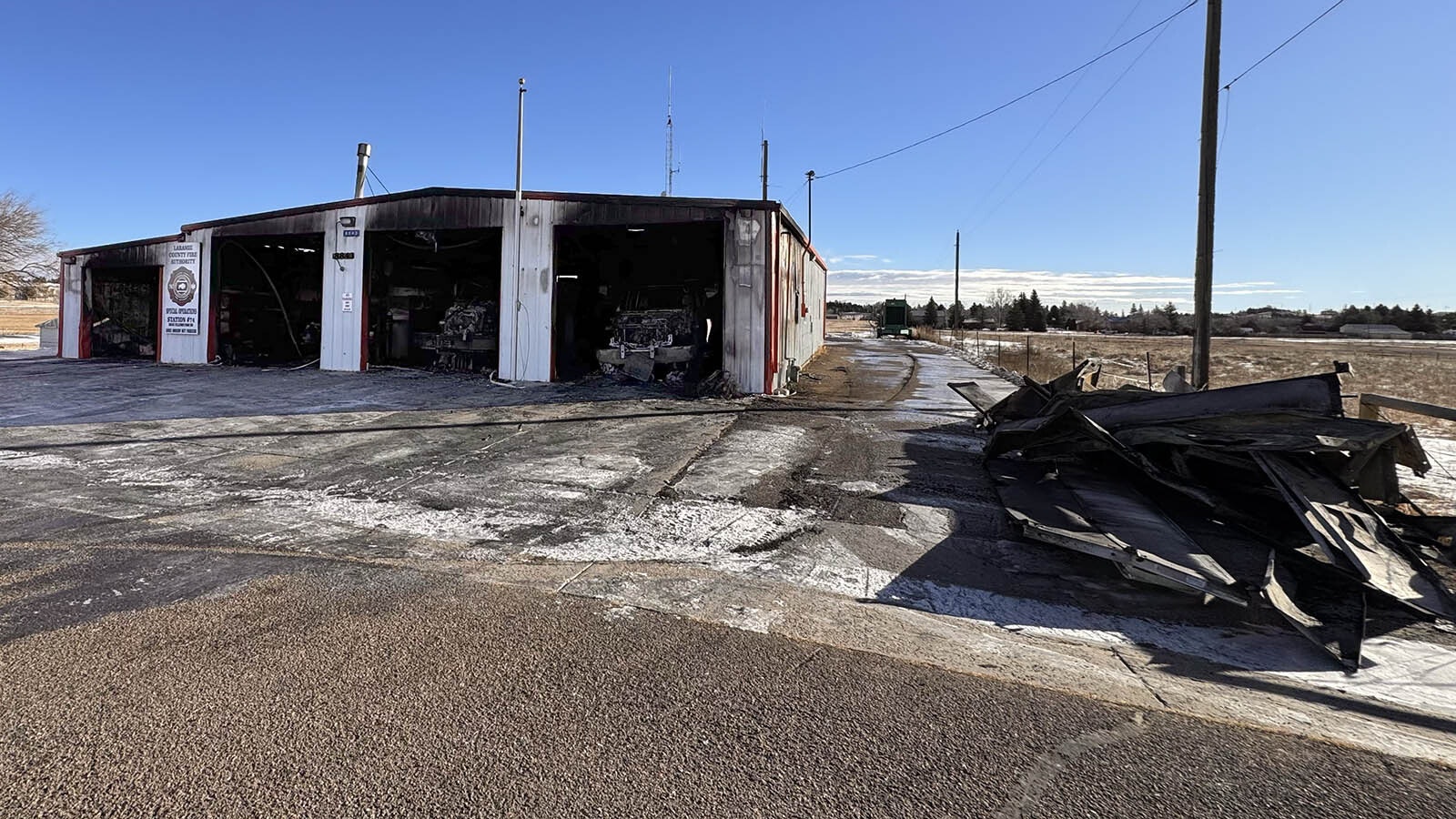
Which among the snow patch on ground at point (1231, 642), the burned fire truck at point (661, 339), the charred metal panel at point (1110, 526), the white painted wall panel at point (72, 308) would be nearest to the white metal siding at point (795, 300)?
the burned fire truck at point (661, 339)

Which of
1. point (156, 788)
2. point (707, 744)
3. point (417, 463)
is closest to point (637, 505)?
point (417, 463)

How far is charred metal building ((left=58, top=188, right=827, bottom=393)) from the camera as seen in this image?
48.3 feet

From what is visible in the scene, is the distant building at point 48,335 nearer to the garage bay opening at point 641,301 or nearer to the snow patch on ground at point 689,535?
the garage bay opening at point 641,301

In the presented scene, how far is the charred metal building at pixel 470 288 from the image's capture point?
14.7 meters

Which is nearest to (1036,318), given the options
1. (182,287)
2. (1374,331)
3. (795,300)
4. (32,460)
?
(1374,331)

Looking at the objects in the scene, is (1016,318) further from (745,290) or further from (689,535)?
(689,535)

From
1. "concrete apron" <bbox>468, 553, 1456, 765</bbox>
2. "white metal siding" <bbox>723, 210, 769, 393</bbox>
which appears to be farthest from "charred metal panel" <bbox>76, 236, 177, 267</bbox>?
"concrete apron" <bbox>468, 553, 1456, 765</bbox>

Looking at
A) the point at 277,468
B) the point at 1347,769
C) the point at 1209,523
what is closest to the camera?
the point at 1347,769

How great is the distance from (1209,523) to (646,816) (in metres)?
5.66

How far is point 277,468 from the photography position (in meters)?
7.36

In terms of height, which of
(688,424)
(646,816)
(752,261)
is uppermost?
(752,261)

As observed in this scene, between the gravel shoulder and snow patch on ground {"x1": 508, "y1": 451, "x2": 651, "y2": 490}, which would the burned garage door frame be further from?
the gravel shoulder

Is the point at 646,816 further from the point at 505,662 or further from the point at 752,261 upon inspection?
the point at 752,261

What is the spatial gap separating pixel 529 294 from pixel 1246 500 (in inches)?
531
